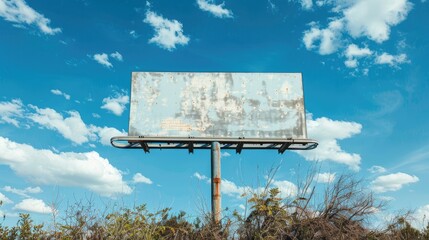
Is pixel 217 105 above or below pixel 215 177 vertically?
above

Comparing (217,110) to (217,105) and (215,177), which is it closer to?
(217,105)

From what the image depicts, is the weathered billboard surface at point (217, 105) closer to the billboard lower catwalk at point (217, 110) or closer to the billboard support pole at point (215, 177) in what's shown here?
the billboard lower catwalk at point (217, 110)

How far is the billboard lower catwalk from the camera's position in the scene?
38.0ft

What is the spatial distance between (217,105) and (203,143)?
1.24 meters

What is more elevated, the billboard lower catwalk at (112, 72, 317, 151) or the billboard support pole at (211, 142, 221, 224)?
the billboard lower catwalk at (112, 72, 317, 151)

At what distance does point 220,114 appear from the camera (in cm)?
1181

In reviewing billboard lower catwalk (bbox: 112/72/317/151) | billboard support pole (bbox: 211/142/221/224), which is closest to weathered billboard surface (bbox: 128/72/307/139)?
billboard lower catwalk (bbox: 112/72/317/151)

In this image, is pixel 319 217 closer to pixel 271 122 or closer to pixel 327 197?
pixel 327 197

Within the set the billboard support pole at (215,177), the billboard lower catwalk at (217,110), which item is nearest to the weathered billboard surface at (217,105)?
the billboard lower catwalk at (217,110)

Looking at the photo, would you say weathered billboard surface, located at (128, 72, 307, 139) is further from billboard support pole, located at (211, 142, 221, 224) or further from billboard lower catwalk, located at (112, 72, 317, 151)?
billboard support pole, located at (211, 142, 221, 224)

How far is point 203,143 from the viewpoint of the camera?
1166 cm

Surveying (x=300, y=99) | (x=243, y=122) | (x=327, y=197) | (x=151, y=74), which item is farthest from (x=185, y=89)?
(x=327, y=197)

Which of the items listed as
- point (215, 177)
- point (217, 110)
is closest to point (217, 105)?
point (217, 110)

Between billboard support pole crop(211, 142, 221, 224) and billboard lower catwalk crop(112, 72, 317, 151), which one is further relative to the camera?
billboard lower catwalk crop(112, 72, 317, 151)
